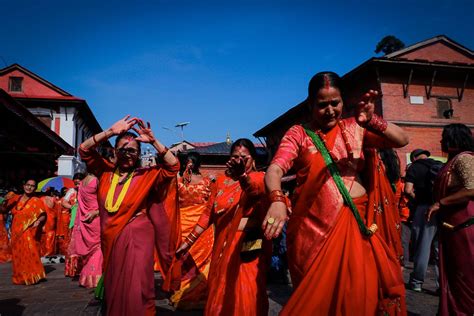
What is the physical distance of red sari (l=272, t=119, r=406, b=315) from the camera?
2.03 metres

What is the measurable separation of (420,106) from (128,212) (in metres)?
18.1

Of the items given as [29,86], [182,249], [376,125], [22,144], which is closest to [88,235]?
[182,249]

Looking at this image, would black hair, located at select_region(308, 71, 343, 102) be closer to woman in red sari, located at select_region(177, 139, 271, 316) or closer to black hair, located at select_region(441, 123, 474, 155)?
woman in red sari, located at select_region(177, 139, 271, 316)

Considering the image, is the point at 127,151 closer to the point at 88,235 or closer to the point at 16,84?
the point at 88,235

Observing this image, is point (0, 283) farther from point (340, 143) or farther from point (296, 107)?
point (296, 107)

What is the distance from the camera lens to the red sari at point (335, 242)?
2025mm

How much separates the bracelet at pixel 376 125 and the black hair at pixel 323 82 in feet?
1.13

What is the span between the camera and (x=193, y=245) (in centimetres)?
538

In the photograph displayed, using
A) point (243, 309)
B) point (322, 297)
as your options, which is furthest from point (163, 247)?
point (322, 297)

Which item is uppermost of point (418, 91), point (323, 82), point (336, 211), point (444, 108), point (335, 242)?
point (418, 91)

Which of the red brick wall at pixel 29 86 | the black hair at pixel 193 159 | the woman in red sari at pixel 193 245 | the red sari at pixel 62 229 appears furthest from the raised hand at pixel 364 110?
the red brick wall at pixel 29 86

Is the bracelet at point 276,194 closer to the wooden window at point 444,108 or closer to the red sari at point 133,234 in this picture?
the red sari at point 133,234

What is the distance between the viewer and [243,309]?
2926mm

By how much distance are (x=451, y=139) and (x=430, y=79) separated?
1731 centimetres
